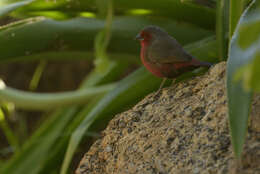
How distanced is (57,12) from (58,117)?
2.45 feet

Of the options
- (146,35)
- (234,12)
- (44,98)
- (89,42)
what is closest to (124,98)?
(146,35)

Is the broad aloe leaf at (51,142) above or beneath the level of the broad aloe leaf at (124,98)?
beneath

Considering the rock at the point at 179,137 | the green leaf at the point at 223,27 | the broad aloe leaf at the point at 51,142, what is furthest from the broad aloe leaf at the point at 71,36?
the rock at the point at 179,137

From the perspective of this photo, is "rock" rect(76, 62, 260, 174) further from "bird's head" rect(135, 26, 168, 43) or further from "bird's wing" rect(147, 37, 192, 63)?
"bird's head" rect(135, 26, 168, 43)

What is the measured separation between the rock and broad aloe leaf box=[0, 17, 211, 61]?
0.74 meters

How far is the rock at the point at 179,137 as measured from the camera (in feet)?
3.41

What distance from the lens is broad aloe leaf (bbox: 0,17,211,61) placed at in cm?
195

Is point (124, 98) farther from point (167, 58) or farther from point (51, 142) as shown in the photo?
point (51, 142)

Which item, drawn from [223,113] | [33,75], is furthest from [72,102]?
[33,75]

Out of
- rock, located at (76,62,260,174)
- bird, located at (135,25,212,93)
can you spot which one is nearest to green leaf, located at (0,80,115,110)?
bird, located at (135,25,212,93)

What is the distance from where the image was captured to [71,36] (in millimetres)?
2100

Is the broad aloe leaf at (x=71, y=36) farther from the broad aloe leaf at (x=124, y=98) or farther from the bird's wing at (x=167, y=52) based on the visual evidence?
the bird's wing at (x=167, y=52)

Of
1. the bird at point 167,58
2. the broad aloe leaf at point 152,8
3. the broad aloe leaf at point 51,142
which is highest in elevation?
the broad aloe leaf at point 152,8

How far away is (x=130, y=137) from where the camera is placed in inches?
51.1
